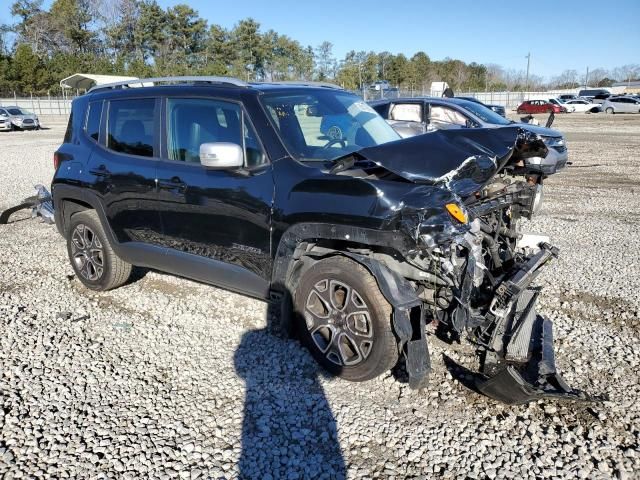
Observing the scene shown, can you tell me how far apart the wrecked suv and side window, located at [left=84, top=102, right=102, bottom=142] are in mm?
217

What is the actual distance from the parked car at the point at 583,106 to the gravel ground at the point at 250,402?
4564cm

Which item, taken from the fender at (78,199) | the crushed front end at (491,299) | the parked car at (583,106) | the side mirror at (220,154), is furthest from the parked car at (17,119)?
the parked car at (583,106)

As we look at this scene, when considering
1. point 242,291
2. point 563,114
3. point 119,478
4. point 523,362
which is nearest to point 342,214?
point 242,291

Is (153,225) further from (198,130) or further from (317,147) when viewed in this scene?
(317,147)

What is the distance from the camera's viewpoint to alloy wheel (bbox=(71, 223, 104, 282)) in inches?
205

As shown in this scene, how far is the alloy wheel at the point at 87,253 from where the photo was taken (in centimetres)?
521

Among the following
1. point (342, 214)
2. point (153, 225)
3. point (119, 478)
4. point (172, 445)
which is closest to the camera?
point (119, 478)

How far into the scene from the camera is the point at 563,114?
1756 inches

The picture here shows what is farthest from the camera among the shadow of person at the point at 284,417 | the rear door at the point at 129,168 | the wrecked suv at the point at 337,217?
the rear door at the point at 129,168

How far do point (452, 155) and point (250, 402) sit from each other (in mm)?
2080

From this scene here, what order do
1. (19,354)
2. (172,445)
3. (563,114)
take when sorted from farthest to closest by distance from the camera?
1. (563,114)
2. (19,354)
3. (172,445)

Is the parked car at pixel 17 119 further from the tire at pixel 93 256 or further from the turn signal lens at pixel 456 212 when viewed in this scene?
the turn signal lens at pixel 456 212

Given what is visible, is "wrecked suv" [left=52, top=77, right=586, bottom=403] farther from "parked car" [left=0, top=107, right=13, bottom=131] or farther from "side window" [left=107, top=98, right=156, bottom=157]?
"parked car" [left=0, top=107, right=13, bottom=131]

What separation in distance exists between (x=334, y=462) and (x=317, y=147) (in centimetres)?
220
